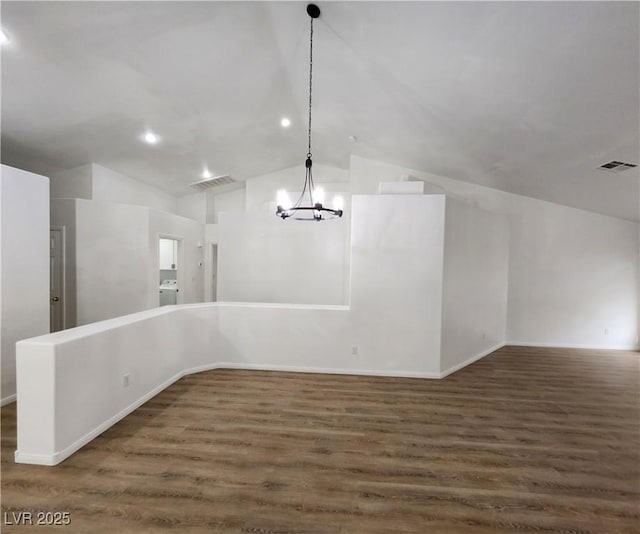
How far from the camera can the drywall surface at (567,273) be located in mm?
6172

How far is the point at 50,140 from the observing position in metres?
5.04

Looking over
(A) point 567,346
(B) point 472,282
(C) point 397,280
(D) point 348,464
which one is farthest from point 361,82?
(A) point 567,346

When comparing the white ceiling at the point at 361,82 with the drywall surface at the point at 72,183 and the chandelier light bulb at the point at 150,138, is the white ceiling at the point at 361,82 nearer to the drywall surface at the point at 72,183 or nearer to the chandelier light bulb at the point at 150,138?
the chandelier light bulb at the point at 150,138

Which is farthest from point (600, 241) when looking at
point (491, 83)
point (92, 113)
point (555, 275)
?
point (92, 113)

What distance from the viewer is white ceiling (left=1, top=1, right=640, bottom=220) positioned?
2594 mm

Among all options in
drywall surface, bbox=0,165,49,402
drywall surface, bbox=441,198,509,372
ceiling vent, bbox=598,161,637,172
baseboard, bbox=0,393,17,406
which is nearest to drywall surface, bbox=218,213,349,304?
drywall surface, bbox=441,198,509,372

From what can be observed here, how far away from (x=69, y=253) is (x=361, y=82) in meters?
5.48

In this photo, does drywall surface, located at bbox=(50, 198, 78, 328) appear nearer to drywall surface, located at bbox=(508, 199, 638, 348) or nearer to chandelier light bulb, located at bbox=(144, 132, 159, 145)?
chandelier light bulb, located at bbox=(144, 132, 159, 145)

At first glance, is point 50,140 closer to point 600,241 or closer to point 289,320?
point 289,320

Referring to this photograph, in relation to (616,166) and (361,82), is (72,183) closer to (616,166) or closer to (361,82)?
(361,82)

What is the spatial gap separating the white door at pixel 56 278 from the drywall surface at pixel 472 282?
6.23 m

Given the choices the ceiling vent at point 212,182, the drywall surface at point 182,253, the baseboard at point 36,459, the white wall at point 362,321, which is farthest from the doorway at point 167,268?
the baseboard at point 36,459

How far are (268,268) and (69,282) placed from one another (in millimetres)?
3483

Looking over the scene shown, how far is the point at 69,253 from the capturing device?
18.1 ft
